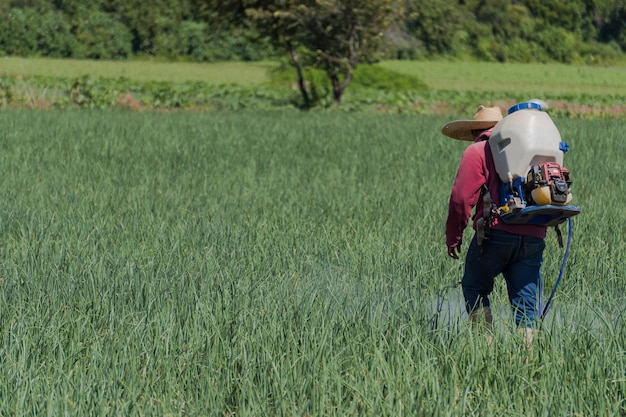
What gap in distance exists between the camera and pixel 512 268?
12.9ft

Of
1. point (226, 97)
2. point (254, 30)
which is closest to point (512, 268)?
point (226, 97)

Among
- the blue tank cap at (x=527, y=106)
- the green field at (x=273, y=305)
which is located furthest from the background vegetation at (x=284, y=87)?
the blue tank cap at (x=527, y=106)

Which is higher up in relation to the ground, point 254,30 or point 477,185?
point 477,185

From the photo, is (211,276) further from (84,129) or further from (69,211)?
(84,129)

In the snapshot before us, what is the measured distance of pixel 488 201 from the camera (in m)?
3.80

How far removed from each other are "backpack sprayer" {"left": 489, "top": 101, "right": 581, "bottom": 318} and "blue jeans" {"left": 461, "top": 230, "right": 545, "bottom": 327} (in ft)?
0.63

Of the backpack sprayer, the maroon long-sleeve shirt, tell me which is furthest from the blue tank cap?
the maroon long-sleeve shirt

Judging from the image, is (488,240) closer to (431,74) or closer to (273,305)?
(273,305)

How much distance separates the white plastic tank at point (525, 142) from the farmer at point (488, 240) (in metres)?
0.22

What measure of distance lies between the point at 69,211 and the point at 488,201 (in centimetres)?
454

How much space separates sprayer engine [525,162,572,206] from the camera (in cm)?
347

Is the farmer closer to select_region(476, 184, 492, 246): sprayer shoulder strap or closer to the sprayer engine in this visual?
select_region(476, 184, 492, 246): sprayer shoulder strap

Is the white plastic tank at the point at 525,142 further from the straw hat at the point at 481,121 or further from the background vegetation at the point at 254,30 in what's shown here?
the background vegetation at the point at 254,30

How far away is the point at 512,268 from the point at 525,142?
624 millimetres
